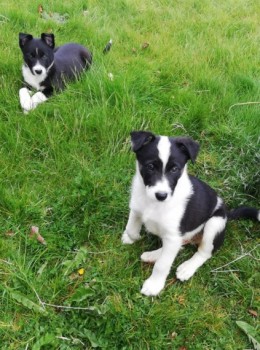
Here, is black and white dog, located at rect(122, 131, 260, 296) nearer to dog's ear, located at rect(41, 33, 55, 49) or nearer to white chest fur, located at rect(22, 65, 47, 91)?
white chest fur, located at rect(22, 65, 47, 91)

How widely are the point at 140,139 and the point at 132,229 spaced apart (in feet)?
2.73

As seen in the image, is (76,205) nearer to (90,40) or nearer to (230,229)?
(230,229)

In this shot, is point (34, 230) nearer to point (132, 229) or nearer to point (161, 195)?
point (132, 229)

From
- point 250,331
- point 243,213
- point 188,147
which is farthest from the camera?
point 243,213

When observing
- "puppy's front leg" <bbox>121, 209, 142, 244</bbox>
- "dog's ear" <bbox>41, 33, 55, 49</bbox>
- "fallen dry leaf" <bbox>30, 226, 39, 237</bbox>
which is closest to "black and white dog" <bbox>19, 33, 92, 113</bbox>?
"dog's ear" <bbox>41, 33, 55, 49</bbox>

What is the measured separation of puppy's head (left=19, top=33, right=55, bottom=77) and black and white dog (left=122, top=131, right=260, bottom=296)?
6.90ft

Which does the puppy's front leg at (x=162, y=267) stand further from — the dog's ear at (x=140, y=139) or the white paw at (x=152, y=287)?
the dog's ear at (x=140, y=139)

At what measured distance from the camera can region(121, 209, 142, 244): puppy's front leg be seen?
2989 mm

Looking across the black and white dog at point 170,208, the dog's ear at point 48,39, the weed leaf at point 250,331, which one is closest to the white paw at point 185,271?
the black and white dog at point 170,208

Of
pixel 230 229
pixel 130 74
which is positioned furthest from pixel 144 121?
pixel 230 229

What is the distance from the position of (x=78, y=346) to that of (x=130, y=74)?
113 inches

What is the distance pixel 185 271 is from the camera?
2.97m

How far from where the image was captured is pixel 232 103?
430cm

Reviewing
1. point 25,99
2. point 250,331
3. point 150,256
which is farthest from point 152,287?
point 25,99
